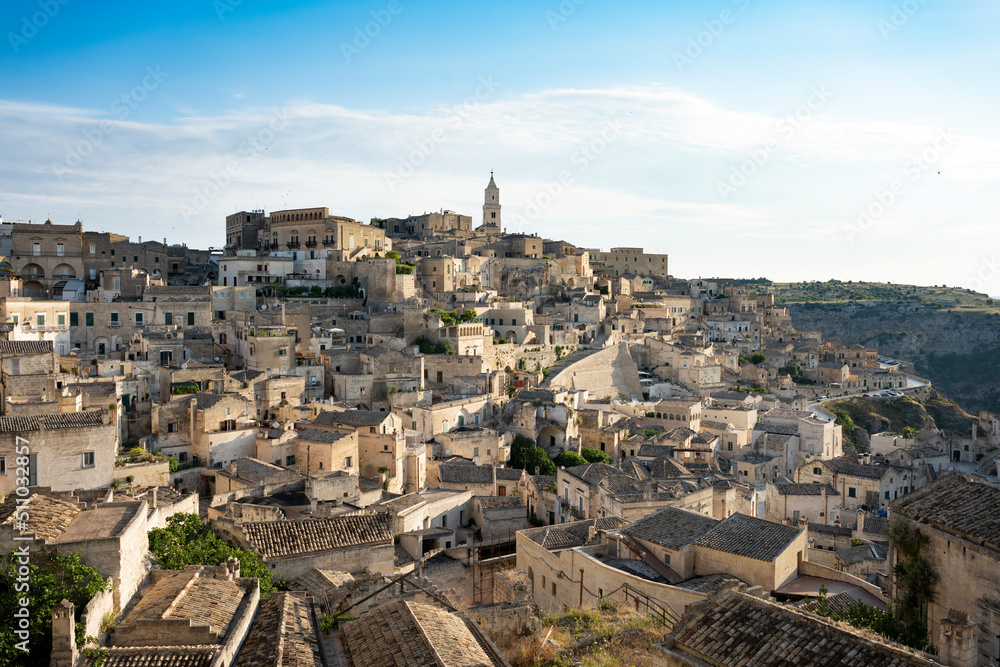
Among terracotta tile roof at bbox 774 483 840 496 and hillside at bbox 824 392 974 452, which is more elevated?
terracotta tile roof at bbox 774 483 840 496

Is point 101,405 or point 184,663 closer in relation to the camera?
point 184,663

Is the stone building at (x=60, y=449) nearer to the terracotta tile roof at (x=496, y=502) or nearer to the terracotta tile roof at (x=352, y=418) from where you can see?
the terracotta tile roof at (x=352, y=418)

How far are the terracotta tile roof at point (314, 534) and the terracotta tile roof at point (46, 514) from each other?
3618 millimetres

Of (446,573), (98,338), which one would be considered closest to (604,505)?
(446,573)

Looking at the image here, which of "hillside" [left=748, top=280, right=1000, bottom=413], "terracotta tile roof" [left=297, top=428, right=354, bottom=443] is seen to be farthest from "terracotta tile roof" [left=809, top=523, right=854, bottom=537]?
"hillside" [left=748, top=280, right=1000, bottom=413]

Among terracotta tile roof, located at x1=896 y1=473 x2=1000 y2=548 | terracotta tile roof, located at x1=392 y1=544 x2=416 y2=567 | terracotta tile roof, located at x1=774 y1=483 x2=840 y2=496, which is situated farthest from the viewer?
terracotta tile roof, located at x1=774 y1=483 x2=840 y2=496

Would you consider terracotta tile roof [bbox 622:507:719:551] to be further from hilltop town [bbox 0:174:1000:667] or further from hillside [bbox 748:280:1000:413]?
hillside [bbox 748:280:1000:413]

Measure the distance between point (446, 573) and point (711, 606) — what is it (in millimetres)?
10489

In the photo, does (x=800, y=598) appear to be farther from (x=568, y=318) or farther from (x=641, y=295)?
(x=641, y=295)

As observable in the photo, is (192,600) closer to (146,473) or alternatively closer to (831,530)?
(146,473)

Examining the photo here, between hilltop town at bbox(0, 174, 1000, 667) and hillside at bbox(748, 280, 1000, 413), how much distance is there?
24.5 m

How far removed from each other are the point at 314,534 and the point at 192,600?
493cm

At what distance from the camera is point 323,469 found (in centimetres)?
2425

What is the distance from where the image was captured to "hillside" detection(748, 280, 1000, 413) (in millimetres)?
82625
